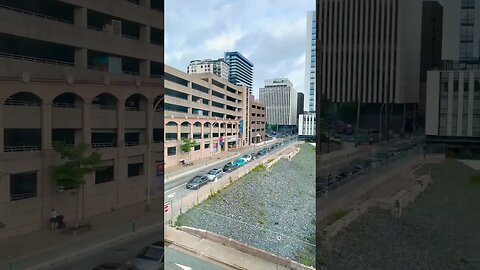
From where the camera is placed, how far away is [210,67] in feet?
9.72

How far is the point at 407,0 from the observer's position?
9.09 feet

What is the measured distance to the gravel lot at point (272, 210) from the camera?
4345 mm

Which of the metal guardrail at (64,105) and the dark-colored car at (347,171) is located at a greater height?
the metal guardrail at (64,105)

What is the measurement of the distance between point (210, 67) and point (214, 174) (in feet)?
3.73

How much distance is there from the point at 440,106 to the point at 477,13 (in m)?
0.71

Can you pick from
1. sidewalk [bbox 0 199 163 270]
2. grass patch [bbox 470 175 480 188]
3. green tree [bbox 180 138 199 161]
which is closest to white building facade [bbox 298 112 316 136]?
green tree [bbox 180 138 199 161]

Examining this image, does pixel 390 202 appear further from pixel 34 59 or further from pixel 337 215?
pixel 34 59

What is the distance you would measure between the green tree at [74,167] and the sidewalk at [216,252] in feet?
6.21

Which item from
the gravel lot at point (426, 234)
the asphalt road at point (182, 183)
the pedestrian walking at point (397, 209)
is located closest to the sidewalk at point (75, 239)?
the asphalt road at point (182, 183)

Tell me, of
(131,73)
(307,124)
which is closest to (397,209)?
(307,124)

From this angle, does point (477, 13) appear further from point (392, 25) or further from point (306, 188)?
point (306, 188)

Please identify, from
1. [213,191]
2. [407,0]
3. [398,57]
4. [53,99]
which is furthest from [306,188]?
[53,99]

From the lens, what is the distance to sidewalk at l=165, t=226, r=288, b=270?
11.1 ft

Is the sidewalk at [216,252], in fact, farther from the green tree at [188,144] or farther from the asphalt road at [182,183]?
the green tree at [188,144]
